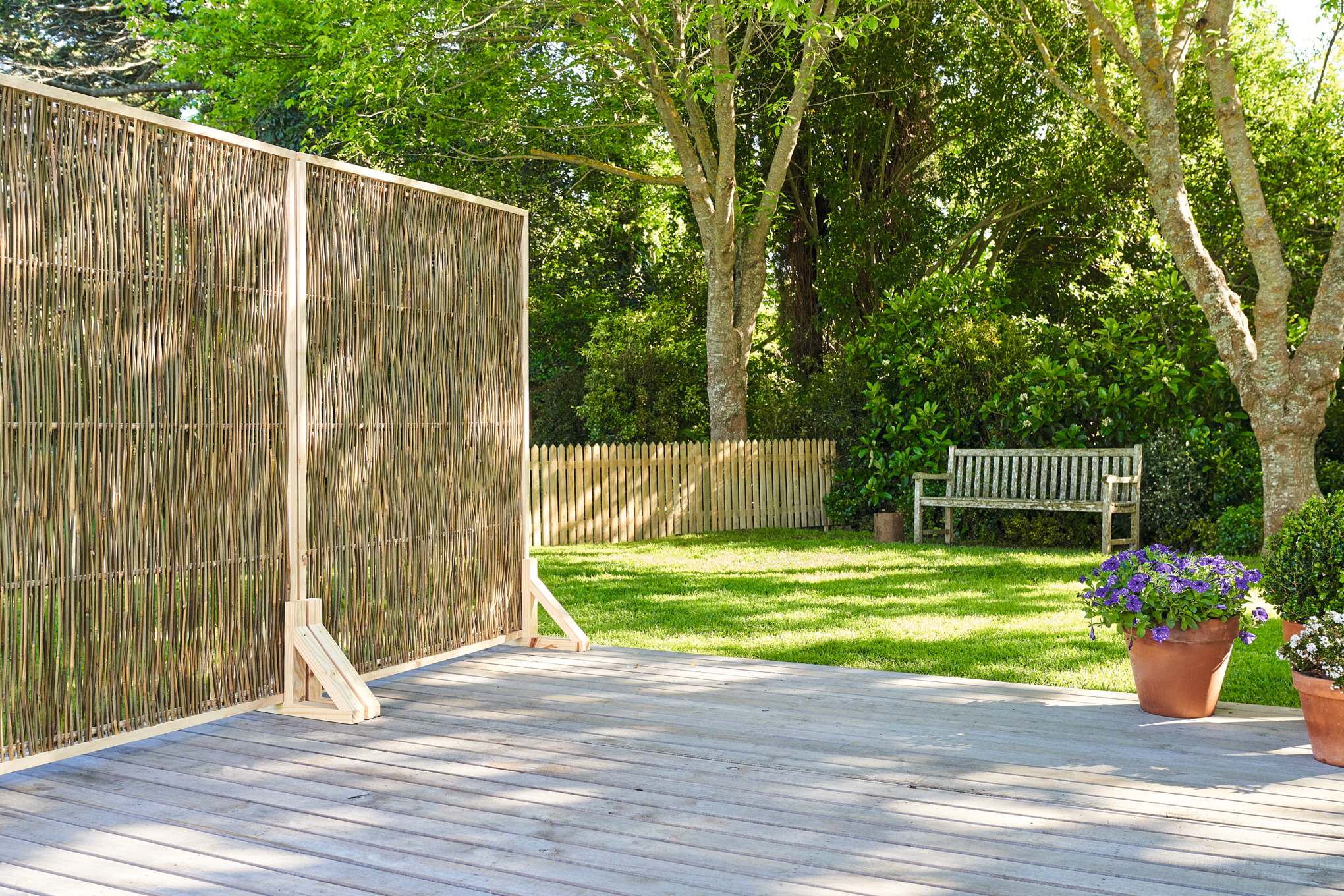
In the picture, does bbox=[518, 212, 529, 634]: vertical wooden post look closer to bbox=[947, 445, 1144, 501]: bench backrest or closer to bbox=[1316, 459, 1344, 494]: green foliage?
bbox=[947, 445, 1144, 501]: bench backrest

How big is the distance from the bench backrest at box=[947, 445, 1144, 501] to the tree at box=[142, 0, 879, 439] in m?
3.13

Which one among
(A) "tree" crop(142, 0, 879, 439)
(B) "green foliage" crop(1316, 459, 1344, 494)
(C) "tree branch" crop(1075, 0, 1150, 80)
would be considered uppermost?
(A) "tree" crop(142, 0, 879, 439)

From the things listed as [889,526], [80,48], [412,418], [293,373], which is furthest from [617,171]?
[80,48]

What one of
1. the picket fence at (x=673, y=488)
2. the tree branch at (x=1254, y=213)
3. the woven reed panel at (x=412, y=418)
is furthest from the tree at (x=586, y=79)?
the woven reed panel at (x=412, y=418)

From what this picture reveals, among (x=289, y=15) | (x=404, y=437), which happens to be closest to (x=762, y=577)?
(x=404, y=437)

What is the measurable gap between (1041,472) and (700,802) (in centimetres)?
854

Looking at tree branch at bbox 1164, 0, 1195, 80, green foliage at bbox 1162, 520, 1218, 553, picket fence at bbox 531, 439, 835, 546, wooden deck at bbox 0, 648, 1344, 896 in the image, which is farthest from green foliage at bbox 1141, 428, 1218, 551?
wooden deck at bbox 0, 648, 1344, 896

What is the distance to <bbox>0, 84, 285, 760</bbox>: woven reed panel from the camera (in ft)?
11.9

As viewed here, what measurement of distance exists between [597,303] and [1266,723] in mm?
16016

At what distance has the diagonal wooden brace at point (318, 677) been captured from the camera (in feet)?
14.6

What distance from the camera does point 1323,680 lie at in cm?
367

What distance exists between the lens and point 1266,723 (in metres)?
4.30

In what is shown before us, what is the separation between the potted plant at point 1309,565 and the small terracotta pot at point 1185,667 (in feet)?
0.76

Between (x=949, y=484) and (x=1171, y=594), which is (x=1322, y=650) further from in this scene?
(x=949, y=484)
